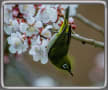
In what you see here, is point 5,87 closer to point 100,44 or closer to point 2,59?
point 2,59

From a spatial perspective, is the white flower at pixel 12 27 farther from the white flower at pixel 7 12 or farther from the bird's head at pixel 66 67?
the bird's head at pixel 66 67

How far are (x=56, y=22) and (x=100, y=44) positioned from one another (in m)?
0.15

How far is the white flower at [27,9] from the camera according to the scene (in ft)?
2.32

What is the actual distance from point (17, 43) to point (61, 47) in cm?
15

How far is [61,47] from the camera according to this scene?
647 millimetres

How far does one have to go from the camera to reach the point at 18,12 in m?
0.72

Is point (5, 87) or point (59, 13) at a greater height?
point (59, 13)

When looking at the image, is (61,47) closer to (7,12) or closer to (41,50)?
(41,50)

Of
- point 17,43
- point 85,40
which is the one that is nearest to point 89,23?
point 85,40

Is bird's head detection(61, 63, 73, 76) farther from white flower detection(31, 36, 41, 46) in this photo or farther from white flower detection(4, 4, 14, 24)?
white flower detection(4, 4, 14, 24)

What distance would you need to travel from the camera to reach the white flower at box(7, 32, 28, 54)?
0.71 meters

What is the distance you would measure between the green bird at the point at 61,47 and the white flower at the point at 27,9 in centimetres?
10

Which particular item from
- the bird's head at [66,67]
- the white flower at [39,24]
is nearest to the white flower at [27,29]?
the white flower at [39,24]

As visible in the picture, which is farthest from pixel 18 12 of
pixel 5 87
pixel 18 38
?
pixel 5 87
